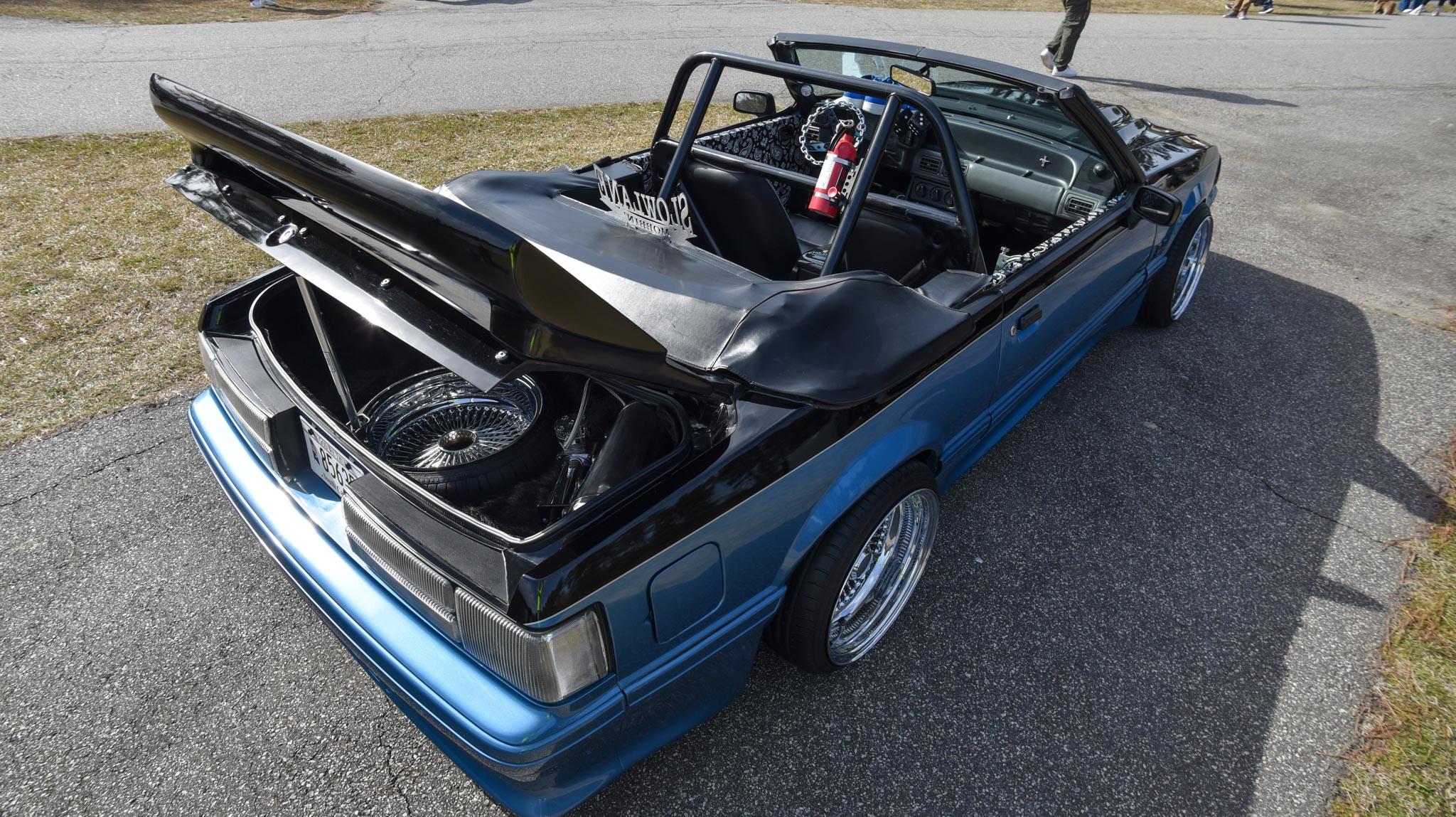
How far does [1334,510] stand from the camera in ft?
9.69

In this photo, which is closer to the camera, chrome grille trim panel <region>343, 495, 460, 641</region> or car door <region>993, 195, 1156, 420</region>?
chrome grille trim panel <region>343, 495, 460, 641</region>

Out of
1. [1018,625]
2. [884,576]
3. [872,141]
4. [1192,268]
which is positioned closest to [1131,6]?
[1192,268]

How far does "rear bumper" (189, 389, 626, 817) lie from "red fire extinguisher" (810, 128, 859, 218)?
171 centimetres

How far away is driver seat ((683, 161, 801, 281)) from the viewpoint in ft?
8.36

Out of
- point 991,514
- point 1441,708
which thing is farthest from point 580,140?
point 1441,708

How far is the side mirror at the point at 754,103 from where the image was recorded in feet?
12.0

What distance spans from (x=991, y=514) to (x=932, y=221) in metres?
1.13

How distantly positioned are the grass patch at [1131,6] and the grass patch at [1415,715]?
38.0ft

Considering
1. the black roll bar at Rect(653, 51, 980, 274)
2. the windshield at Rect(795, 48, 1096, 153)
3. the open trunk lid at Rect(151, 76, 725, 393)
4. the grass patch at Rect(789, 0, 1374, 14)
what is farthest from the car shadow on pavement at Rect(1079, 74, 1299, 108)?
the open trunk lid at Rect(151, 76, 725, 393)

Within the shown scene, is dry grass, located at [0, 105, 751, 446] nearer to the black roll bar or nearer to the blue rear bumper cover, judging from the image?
the blue rear bumper cover

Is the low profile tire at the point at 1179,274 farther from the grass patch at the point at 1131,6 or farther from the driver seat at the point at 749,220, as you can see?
the grass patch at the point at 1131,6

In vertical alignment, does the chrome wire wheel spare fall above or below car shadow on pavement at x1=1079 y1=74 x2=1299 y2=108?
below

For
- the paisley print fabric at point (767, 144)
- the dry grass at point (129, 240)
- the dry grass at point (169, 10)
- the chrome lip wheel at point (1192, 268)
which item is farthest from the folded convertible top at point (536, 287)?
the dry grass at point (169, 10)

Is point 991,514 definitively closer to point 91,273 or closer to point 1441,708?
point 1441,708
